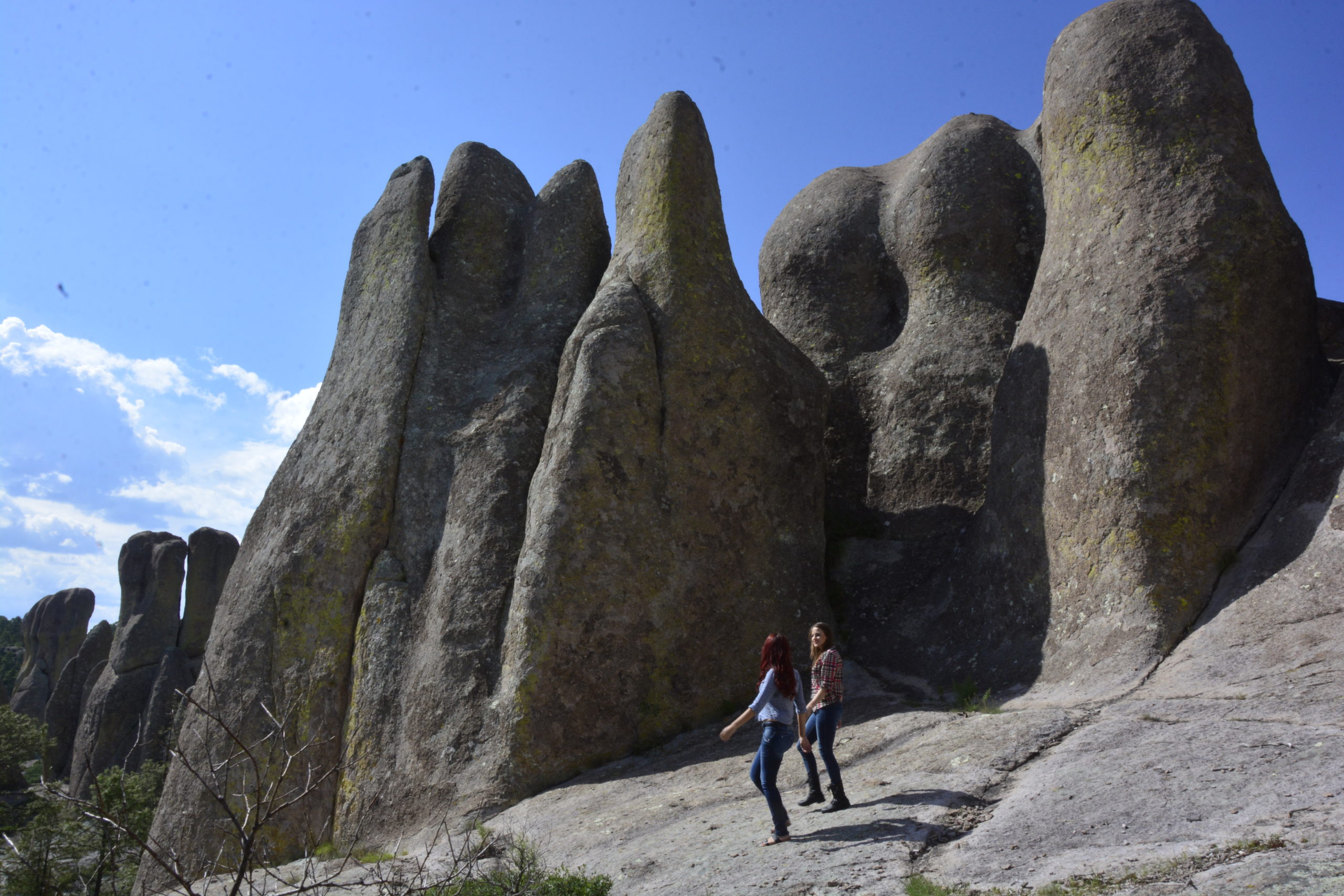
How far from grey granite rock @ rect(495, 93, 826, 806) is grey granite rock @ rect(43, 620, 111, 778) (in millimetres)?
26834

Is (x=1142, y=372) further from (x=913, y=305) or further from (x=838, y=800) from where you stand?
(x=913, y=305)

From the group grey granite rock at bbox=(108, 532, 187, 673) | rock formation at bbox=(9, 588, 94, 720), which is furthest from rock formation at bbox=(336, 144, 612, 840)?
rock formation at bbox=(9, 588, 94, 720)

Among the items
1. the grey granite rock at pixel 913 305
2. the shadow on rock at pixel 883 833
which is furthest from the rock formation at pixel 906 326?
the shadow on rock at pixel 883 833

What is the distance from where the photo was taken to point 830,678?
700 centimetres

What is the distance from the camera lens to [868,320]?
49.4 feet

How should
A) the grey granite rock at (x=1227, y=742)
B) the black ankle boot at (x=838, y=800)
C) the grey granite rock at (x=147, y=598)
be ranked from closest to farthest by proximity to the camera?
the grey granite rock at (x=1227, y=742) → the black ankle boot at (x=838, y=800) → the grey granite rock at (x=147, y=598)

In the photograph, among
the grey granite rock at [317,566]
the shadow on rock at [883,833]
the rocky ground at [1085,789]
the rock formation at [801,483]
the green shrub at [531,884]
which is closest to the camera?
the rocky ground at [1085,789]

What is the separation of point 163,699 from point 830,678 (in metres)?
23.3

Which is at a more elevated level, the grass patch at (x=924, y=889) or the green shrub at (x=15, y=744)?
the green shrub at (x=15, y=744)

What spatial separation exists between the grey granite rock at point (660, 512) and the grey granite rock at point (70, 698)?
88.0ft

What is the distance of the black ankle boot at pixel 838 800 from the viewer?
6.75 meters

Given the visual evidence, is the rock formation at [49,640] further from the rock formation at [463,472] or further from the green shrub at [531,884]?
the green shrub at [531,884]

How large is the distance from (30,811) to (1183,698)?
24.8 metres

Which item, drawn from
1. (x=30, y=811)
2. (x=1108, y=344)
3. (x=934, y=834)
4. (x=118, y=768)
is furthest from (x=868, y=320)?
(x=30, y=811)
